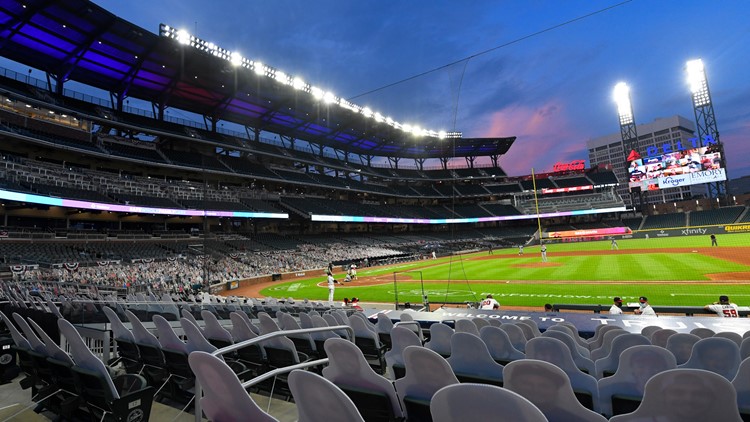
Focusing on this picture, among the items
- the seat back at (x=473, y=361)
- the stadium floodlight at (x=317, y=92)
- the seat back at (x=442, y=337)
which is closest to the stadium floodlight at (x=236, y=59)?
the stadium floodlight at (x=317, y=92)

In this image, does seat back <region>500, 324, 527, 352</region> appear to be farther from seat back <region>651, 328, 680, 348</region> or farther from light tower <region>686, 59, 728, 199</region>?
light tower <region>686, 59, 728, 199</region>

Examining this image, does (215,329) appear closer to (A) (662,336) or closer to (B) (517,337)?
(B) (517,337)

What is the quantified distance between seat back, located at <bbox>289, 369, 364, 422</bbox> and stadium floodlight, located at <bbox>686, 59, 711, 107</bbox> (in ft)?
296

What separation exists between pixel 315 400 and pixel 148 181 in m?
46.8

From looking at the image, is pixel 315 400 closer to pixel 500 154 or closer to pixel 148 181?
pixel 148 181

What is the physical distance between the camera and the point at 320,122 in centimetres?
5703

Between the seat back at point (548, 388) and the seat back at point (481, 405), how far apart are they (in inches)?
40.9

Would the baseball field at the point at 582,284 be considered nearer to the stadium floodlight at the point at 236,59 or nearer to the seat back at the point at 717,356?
the seat back at the point at 717,356

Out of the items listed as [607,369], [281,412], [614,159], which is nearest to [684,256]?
[607,369]

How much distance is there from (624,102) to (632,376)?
9292 centimetres

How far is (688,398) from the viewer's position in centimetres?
203

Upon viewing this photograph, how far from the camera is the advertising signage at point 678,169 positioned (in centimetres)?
6222

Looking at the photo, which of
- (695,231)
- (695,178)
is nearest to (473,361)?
(695,231)

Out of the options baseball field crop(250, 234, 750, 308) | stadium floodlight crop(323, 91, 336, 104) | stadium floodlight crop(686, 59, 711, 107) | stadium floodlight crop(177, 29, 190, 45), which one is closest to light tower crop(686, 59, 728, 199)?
stadium floodlight crop(686, 59, 711, 107)
